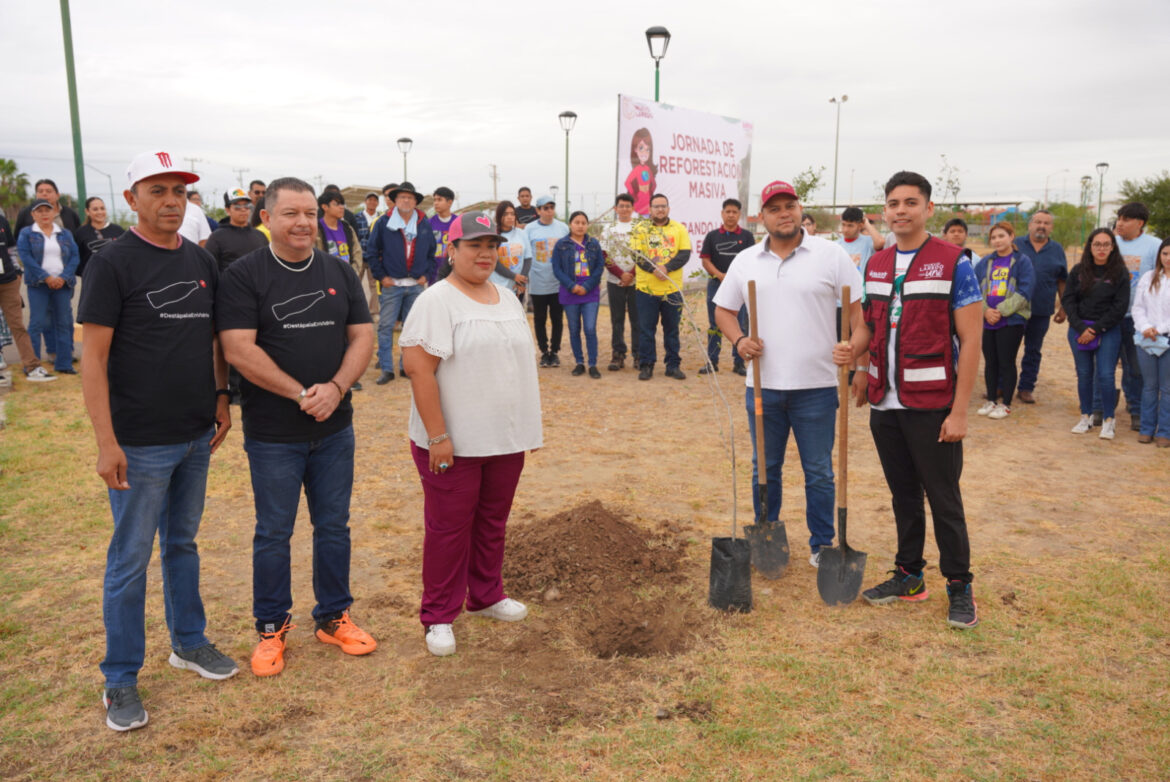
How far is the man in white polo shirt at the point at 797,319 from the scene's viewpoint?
14.0 feet

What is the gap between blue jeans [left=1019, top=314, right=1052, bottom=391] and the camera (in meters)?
8.90

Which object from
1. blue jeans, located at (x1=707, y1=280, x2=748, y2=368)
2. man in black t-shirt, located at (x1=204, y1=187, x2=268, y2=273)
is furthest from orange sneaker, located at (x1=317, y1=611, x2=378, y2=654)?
blue jeans, located at (x1=707, y1=280, x2=748, y2=368)

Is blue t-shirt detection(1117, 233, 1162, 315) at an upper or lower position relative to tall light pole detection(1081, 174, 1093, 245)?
lower

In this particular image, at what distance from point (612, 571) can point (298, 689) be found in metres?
1.80

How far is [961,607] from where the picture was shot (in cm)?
395

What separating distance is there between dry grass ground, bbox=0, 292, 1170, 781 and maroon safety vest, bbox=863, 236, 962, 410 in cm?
117

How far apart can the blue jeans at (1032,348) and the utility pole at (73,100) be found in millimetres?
14217

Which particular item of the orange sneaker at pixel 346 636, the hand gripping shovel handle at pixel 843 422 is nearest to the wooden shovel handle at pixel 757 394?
the hand gripping shovel handle at pixel 843 422

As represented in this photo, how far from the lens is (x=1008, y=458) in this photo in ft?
22.9

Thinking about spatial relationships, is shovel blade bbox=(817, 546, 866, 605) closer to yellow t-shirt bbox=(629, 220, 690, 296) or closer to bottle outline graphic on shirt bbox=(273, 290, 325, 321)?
bottle outline graphic on shirt bbox=(273, 290, 325, 321)

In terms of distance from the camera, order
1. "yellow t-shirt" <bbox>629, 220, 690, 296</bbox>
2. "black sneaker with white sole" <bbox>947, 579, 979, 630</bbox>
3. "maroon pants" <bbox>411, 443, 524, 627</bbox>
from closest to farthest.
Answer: "maroon pants" <bbox>411, 443, 524, 627</bbox>
"black sneaker with white sole" <bbox>947, 579, 979, 630</bbox>
"yellow t-shirt" <bbox>629, 220, 690, 296</bbox>

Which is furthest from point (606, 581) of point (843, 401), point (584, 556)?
point (843, 401)

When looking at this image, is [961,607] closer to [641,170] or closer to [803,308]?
[803,308]

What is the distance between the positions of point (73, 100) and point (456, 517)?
1369cm
